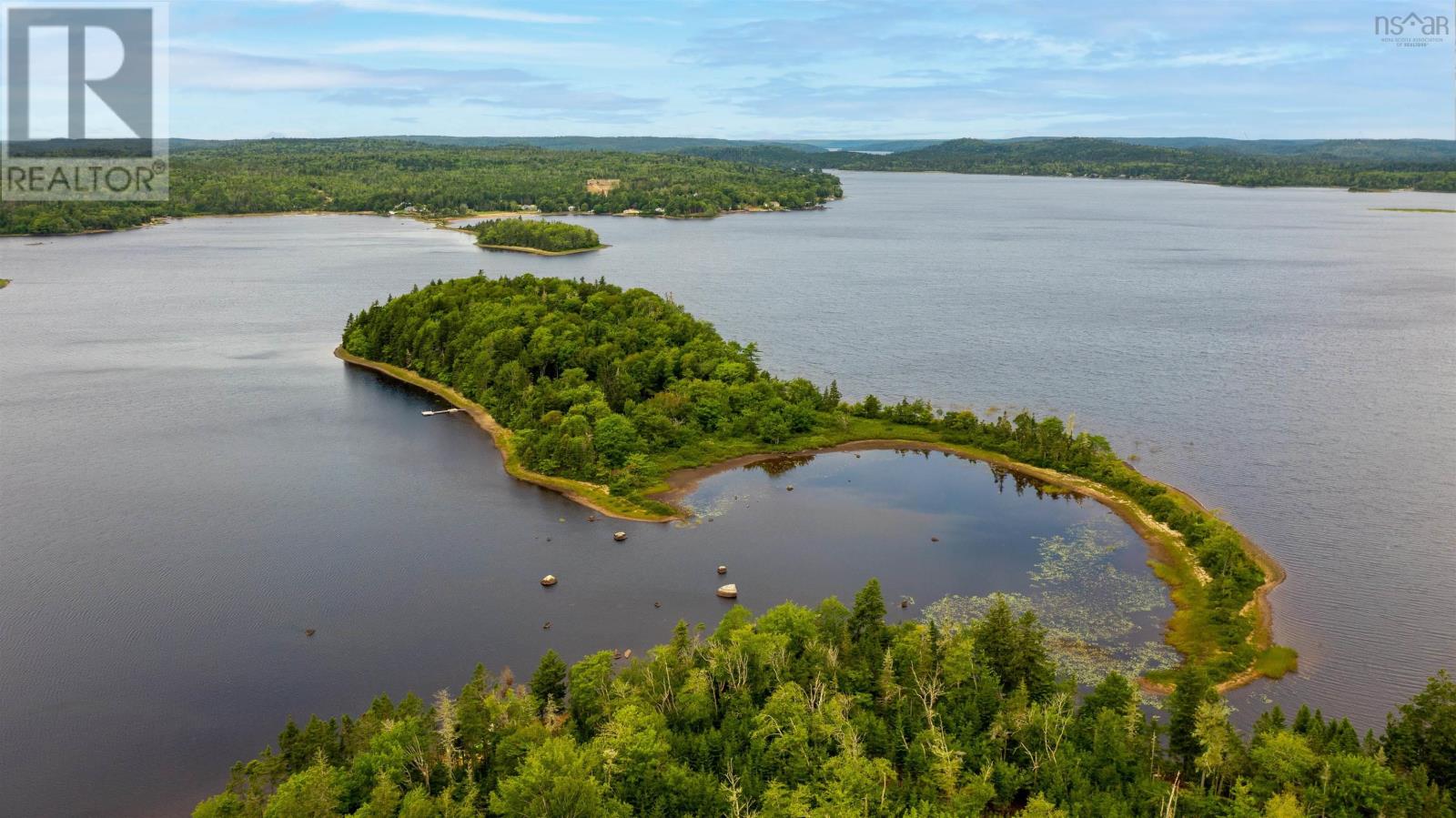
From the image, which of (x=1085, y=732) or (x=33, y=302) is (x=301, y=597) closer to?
(x=1085, y=732)

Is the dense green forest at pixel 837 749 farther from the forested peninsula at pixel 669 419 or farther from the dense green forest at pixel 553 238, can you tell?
the dense green forest at pixel 553 238

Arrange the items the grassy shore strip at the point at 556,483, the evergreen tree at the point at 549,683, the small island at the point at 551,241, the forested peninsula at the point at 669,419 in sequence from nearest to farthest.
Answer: the evergreen tree at the point at 549,683 < the forested peninsula at the point at 669,419 < the grassy shore strip at the point at 556,483 < the small island at the point at 551,241

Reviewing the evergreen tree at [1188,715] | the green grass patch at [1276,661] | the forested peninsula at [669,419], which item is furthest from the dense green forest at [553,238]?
the evergreen tree at [1188,715]

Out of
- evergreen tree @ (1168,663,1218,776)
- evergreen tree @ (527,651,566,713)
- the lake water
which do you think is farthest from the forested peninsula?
evergreen tree @ (527,651,566,713)

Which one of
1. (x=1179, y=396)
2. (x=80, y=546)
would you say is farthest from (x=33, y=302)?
(x=1179, y=396)

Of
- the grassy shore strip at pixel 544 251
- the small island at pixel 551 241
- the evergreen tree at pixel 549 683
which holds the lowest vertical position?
the evergreen tree at pixel 549 683

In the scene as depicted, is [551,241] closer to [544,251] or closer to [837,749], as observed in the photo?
[544,251]
